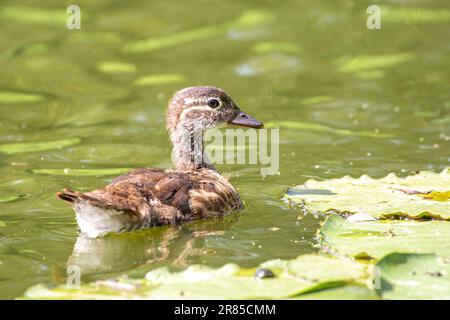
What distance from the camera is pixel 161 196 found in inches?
364

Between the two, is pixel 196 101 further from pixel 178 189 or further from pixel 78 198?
pixel 78 198

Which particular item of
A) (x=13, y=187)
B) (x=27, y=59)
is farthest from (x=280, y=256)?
(x=27, y=59)

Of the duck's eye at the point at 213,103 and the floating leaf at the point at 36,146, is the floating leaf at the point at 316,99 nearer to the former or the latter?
the floating leaf at the point at 36,146

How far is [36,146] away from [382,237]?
245 inches

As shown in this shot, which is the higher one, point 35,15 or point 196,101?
point 35,15

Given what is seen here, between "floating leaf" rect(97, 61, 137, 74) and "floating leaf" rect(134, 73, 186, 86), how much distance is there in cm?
38

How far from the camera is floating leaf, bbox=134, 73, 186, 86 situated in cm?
1531

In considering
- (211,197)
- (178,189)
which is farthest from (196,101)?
(178,189)

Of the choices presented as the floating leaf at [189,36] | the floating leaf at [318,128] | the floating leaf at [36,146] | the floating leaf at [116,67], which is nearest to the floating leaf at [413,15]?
the floating leaf at [189,36]

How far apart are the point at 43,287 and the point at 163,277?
33.6 inches

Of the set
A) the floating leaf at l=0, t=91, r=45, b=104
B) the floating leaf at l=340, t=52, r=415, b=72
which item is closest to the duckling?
the floating leaf at l=0, t=91, r=45, b=104

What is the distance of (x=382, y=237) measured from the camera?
26.3ft

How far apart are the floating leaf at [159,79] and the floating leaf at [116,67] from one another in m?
Result: 0.38

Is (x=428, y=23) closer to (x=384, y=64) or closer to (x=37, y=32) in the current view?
(x=384, y=64)
